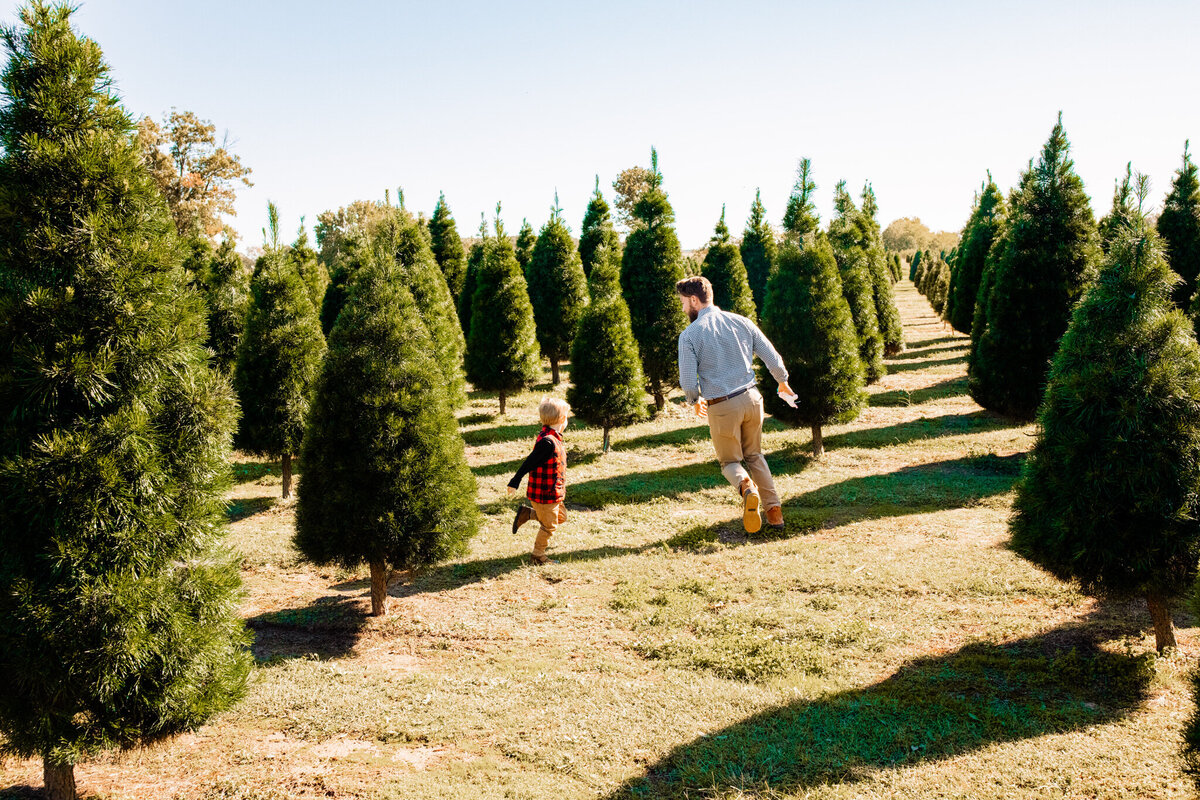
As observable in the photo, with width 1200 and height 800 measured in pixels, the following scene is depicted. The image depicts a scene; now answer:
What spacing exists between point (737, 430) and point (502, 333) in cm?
1179

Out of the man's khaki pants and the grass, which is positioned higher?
the man's khaki pants

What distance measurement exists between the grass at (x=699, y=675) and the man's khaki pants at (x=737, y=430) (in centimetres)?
128

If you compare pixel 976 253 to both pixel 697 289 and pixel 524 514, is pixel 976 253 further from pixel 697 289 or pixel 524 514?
pixel 524 514

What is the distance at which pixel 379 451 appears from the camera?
6781 mm

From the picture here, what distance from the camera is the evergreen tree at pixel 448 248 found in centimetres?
2870

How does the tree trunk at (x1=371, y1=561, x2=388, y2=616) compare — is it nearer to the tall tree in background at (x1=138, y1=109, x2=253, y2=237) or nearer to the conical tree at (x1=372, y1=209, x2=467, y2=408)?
the conical tree at (x1=372, y1=209, x2=467, y2=408)

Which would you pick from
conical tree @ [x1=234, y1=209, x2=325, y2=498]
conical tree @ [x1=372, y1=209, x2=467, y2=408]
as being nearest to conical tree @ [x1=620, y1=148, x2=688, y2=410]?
conical tree @ [x1=372, y1=209, x2=467, y2=408]

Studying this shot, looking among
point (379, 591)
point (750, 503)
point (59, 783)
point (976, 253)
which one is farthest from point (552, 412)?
point (976, 253)

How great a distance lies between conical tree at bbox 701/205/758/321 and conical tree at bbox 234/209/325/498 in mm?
14009

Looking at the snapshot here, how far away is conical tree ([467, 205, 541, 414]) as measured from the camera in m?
18.6

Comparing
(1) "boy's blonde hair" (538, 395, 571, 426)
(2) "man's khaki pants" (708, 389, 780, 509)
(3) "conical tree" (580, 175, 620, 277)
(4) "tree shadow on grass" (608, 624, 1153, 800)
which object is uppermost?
(3) "conical tree" (580, 175, 620, 277)

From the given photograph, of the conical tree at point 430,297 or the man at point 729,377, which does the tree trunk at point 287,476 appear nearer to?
the conical tree at point 430,297

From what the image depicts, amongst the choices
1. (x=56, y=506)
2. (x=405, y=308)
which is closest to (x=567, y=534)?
(x=405, y=308)

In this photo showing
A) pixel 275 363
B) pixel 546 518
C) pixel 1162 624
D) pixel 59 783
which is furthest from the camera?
pixel 275 363
